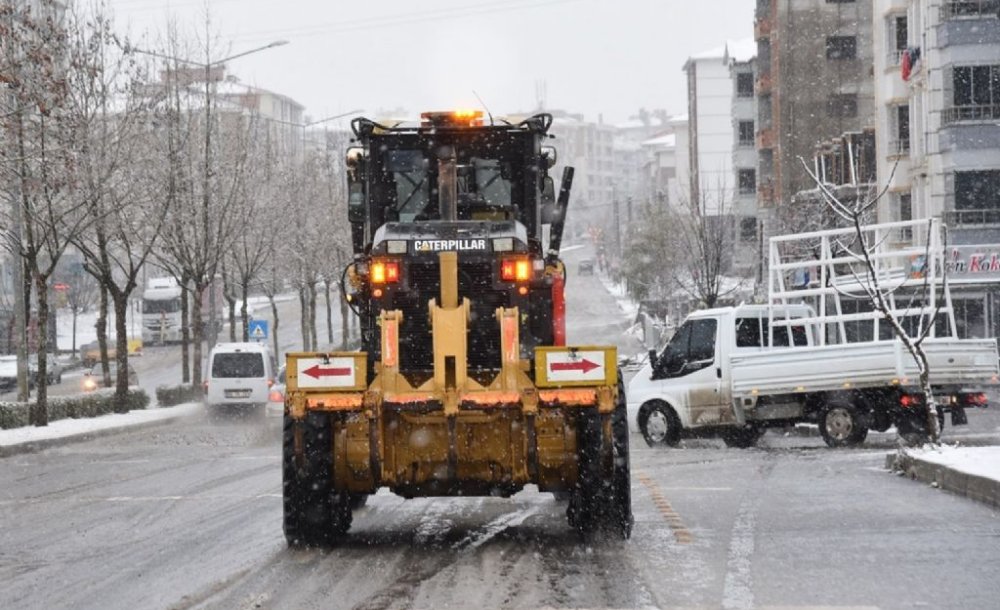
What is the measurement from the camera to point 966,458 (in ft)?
55.8

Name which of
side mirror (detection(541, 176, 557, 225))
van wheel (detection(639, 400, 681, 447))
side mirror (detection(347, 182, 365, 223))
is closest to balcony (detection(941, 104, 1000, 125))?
van wheel (detection(639, 400, 681, 447))

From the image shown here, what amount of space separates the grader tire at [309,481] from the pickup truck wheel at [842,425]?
12148mm

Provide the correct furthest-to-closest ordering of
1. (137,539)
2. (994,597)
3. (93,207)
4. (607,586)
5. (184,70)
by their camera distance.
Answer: (184,70) → (93,207) → (137,539) → (607,586) → (994,597)

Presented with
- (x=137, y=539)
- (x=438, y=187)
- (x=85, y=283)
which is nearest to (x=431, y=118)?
(x=438, y=187)

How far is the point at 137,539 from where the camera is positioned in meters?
13.4

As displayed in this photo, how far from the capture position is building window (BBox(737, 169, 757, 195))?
83.1m

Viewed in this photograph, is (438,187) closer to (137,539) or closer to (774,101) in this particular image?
(137,539)

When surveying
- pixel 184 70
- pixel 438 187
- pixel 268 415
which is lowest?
pixel 268 415

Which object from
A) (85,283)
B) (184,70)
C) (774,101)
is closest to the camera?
(184,70)

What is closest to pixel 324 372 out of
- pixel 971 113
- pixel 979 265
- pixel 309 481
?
pixel 309 481

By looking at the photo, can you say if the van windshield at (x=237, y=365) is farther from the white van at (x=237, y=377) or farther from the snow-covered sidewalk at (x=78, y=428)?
the snow-covered sidewalk at (x=78, y=428)

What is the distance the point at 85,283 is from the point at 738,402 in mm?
65985

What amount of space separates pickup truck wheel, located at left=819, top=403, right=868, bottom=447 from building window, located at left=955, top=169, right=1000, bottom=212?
2332cm

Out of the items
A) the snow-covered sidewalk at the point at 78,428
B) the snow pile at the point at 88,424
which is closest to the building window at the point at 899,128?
the snow pile at the point at 88,424
